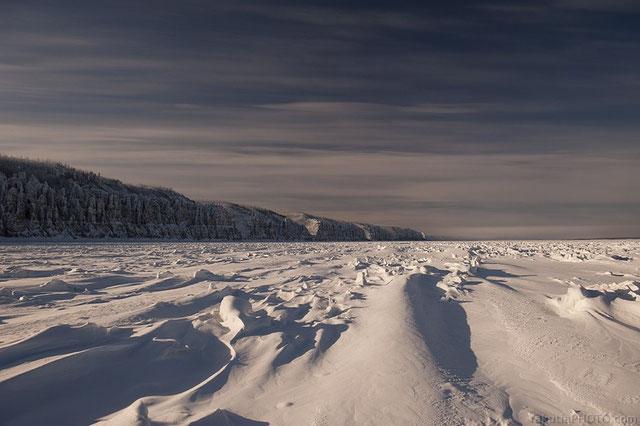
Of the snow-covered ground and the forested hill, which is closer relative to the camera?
the snow-covered ground

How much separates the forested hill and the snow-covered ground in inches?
1170

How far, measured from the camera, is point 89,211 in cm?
3541

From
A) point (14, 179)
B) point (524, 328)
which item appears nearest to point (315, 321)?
point (524, 328)

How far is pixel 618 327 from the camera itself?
11.6ft

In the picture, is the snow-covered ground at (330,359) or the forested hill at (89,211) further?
the forested hill at (89,211)

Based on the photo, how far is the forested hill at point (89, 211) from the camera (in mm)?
30328

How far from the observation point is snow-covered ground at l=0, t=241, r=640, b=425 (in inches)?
92.5

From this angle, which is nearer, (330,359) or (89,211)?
(330,359)

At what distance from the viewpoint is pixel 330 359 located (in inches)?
126

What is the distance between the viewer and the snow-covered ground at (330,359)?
2.35 meters

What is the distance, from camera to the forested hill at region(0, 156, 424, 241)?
3033 centimetres

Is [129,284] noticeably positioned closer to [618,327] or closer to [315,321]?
[315,321]

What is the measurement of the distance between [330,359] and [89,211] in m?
37.1

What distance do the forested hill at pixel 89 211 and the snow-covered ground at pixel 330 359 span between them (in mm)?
29717
